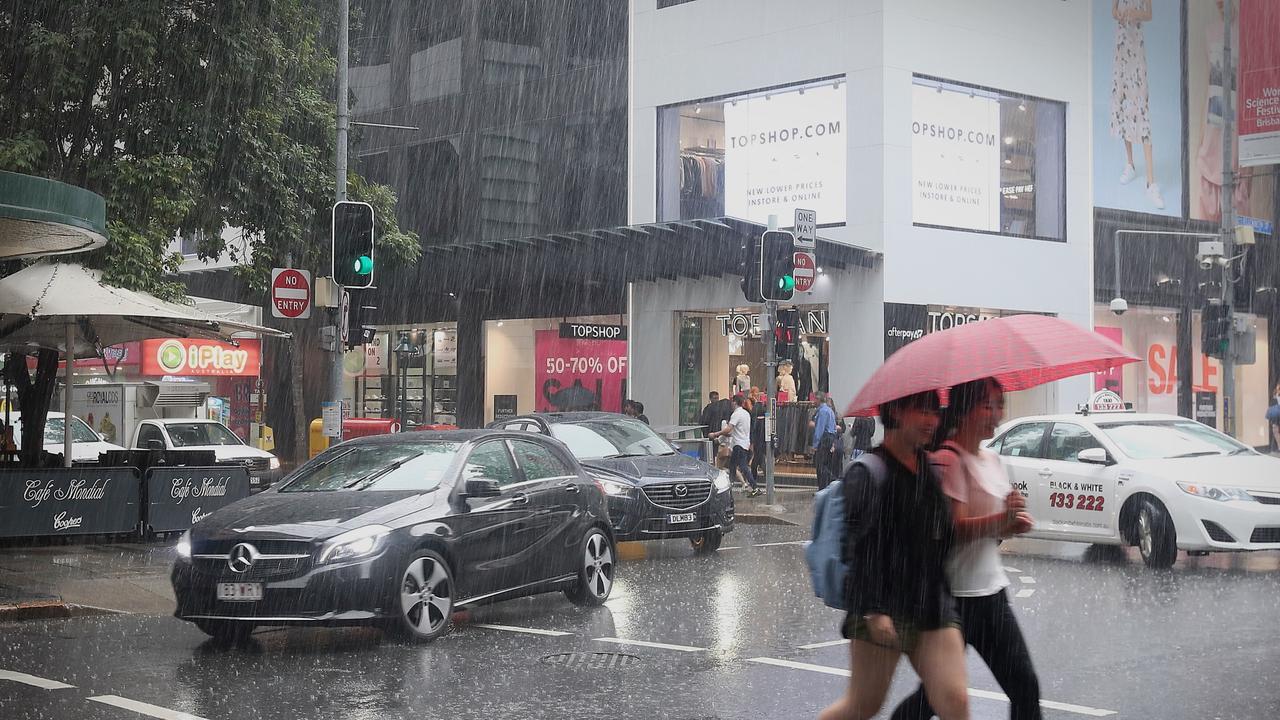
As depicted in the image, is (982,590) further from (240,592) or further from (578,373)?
(578,373)

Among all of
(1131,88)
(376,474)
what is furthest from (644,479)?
(1131,88)

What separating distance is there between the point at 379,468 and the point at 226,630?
163 centimetres

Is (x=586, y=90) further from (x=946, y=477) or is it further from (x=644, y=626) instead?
(x=946, y=477)

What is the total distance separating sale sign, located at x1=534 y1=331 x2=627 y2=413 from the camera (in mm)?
32000

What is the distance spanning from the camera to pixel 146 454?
19.4 m

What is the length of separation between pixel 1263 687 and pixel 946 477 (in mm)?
4039

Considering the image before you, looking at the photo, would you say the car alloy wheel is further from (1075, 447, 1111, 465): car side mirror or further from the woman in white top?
(1075, 447, 1111, 465): car side mirror

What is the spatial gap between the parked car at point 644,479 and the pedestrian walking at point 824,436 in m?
6.69

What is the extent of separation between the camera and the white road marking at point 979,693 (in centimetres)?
752

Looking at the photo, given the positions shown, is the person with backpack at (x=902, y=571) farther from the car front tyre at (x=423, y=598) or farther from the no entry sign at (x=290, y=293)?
the no entry sign at (x=290, y=293)

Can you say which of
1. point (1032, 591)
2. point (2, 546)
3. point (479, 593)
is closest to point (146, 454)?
point (2, 546)

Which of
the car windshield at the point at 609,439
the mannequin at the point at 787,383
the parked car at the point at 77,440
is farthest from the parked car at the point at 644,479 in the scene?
the mannequin at the point at 787,383

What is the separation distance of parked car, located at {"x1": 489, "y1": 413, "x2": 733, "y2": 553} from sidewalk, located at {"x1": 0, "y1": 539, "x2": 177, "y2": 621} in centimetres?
394

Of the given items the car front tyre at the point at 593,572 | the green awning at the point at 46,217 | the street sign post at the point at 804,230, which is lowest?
the car front tyre at the point at 593,572
